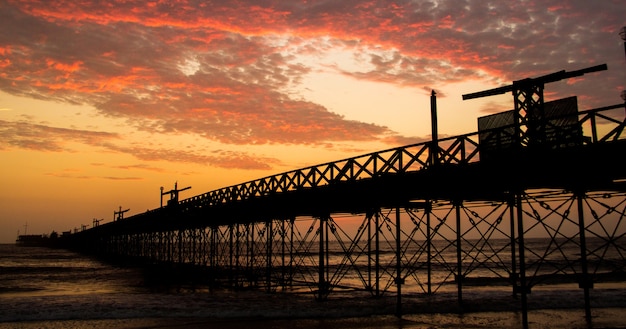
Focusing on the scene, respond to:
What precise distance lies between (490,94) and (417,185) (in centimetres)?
418

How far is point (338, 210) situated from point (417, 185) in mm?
6557

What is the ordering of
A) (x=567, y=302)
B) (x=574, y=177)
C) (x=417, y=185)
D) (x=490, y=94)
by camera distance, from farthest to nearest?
(x=567, y=302)
(x=490, y=94)
(x=417, y=185)
(x=574, y=177)

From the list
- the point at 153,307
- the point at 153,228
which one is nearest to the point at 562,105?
the point at 153,307

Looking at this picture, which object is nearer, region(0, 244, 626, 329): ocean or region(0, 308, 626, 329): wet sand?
region(0, 308, 626, 329): wet sand

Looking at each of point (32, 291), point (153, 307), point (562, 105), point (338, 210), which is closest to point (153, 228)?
point (32, 291)

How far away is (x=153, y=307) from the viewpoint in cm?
2214

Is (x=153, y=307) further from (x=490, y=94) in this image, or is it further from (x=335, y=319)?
(x=490, y=94)

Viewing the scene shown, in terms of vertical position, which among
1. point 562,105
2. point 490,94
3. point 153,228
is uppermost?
point 490,94

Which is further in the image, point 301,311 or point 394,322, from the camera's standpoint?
point 301,311

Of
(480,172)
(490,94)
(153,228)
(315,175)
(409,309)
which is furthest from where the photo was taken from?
(153,228)

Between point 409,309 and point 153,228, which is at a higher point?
point 153,228

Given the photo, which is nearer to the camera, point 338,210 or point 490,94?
point 490,94

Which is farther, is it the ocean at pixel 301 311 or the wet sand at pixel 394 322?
the ocean at pixel 301 311

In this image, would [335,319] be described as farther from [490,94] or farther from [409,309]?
[490,94]
